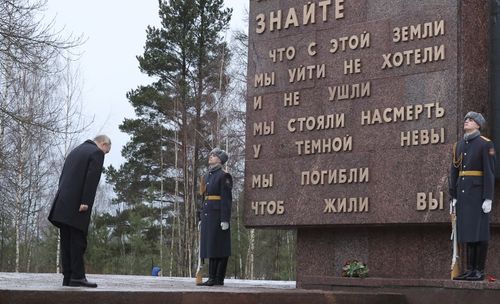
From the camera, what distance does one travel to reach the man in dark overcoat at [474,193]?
8.67 metres

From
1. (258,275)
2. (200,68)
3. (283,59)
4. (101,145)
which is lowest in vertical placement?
(258,275)

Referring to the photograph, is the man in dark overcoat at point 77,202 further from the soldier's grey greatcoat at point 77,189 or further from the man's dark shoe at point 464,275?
the man's dark shoe at point 464,275

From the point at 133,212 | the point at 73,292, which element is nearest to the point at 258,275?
the point at 133,212

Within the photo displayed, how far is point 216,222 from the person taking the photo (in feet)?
34.7

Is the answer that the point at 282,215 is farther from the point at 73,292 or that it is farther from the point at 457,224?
the point at 73,292

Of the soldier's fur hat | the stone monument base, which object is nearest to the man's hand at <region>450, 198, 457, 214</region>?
the stone monument base

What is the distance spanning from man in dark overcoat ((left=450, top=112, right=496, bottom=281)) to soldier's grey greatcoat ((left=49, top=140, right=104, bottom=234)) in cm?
369

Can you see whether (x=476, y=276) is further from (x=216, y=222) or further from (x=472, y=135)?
(x=216, y=222)

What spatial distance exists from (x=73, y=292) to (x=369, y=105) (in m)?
5.18

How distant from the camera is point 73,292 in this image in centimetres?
634

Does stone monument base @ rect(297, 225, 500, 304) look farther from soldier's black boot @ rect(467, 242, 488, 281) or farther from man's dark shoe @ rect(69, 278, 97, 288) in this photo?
man's dark shoe @ rect(69, 278, 97, 288)

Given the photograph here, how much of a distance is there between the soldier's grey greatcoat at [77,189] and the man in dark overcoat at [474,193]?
3690mm

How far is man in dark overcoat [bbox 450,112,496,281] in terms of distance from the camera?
341 inches

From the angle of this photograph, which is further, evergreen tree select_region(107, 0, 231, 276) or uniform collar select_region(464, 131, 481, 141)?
evergreen tree select_region(107, 0, 231, 276)
